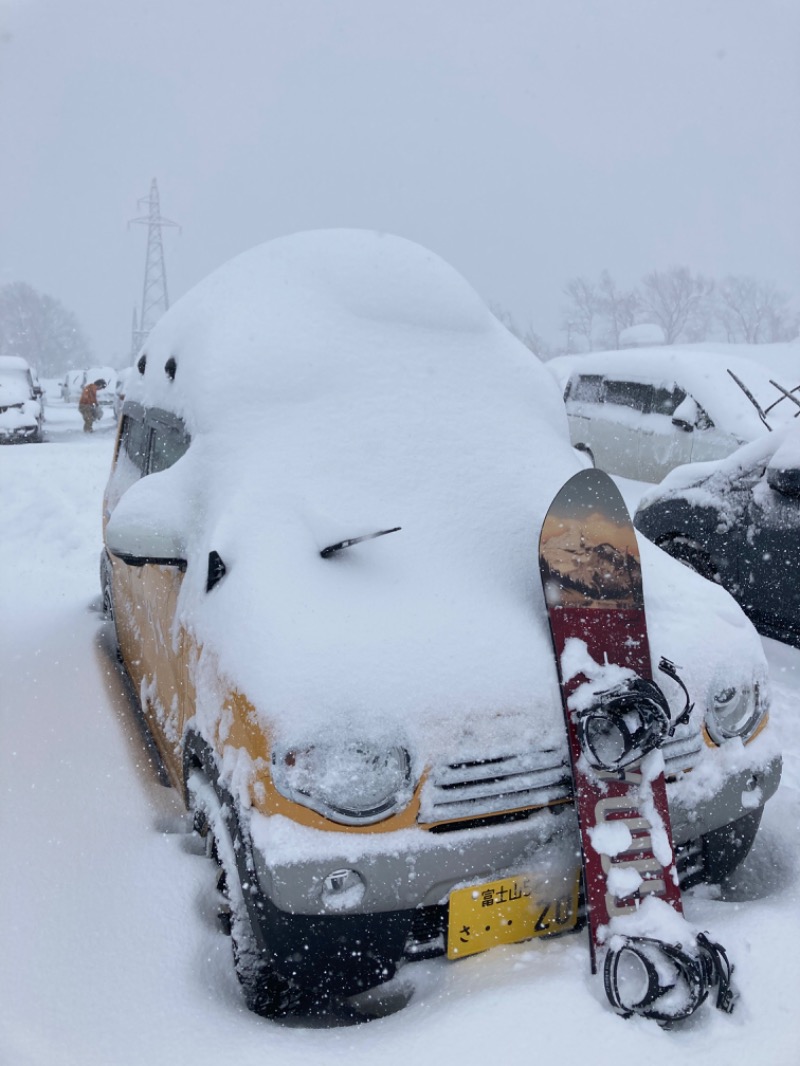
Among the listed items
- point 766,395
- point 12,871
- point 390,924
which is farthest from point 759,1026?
point 766,395

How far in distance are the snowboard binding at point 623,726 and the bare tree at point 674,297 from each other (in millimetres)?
77442

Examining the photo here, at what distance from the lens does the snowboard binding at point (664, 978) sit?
5.98 ft

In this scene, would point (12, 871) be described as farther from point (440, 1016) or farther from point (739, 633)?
point (739, 633)

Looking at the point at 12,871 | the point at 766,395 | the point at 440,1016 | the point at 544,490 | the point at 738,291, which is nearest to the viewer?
the point at 440,1016

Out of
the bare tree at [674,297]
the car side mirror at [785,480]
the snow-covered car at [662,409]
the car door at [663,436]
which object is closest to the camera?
the car side mirror at [785,480]

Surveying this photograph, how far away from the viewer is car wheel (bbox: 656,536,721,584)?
4887 millimetres

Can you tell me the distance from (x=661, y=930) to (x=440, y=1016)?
1.95ft

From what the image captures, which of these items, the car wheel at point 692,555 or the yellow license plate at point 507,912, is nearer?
the yellow license plate at point 507,912

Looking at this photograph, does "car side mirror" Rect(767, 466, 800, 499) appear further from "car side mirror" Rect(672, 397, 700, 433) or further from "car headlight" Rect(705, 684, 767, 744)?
"car side mirror" Rect(672, 397, 700, 433)

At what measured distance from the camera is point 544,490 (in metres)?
2.78

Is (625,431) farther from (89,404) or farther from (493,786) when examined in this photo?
→ (89,404)

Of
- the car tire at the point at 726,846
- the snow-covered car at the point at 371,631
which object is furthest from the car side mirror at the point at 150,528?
the car tire at the point at 726,846

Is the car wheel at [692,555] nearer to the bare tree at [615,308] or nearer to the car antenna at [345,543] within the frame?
the car antenna at [345,543]

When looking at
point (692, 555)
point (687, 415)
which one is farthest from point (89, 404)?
point (692, 555)
